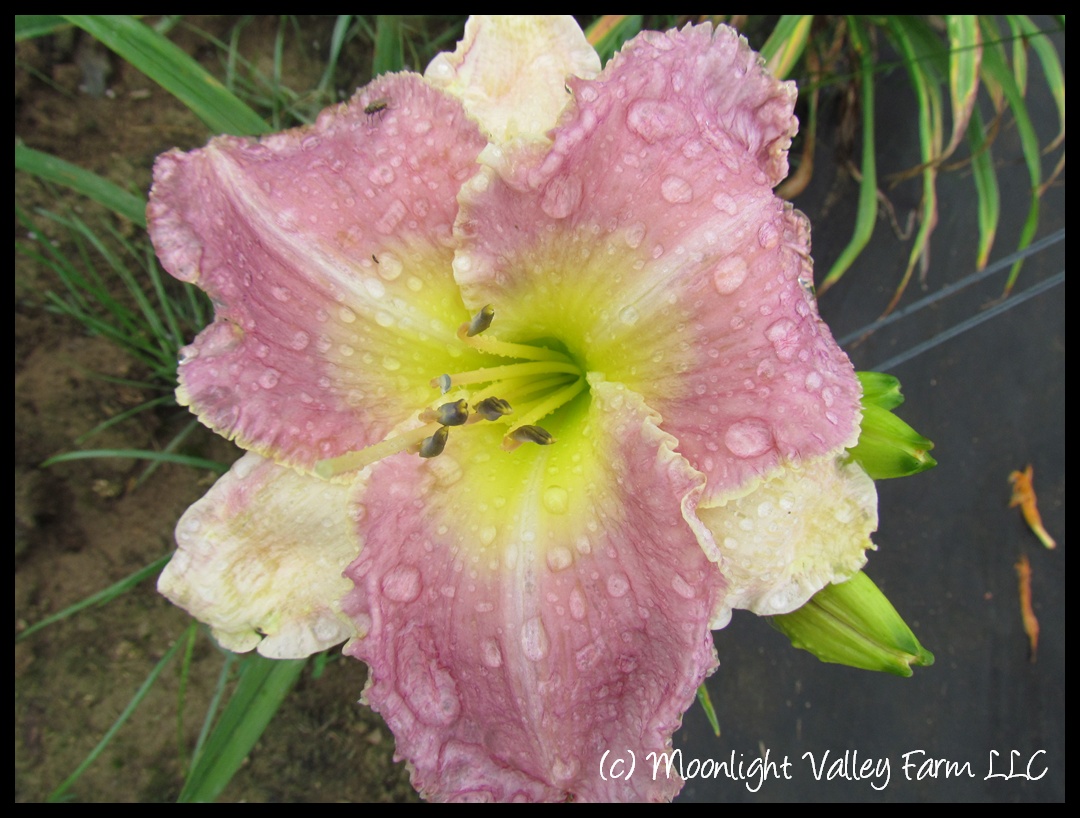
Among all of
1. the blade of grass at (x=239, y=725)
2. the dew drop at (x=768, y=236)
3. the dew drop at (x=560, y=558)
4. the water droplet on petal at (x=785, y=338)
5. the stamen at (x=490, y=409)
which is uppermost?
the dew drop at (x=768, y=236)

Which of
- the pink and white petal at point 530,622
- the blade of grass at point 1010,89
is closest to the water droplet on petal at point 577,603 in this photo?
the pink and white petal at point 530,622

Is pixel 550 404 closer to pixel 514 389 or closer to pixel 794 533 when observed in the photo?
pixel 514 389

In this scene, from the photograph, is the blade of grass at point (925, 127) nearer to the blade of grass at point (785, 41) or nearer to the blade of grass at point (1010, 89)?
the blade of grass at point (1010, 89)

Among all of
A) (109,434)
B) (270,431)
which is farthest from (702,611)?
(109,434)

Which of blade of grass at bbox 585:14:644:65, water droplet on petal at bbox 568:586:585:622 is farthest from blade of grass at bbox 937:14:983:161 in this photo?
water droplet on petal at bbox 568:586:585:622

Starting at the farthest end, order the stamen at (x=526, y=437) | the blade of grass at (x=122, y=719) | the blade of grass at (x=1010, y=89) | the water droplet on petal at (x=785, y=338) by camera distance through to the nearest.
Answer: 1. the blade of grass at (x=1010, y=89)
2. the blade of grass at (x=122, y=719)
3. the stamen at (x=526, y=437)
4. the water droplet on petal at (x=785, y=338)

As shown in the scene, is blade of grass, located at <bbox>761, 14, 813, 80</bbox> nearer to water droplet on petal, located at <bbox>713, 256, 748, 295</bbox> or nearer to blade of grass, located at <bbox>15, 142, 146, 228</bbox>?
water droplet on petal, located at <bbox>713, 256, 748, 295</bbox>
